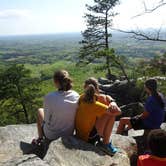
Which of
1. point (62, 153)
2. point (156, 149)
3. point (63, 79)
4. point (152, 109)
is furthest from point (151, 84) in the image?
point (156, 149)

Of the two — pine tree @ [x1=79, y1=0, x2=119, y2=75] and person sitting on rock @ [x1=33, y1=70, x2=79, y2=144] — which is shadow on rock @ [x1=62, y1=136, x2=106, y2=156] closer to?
person sitting on rock @ [x1=33, y1=70, x2=79, y2=144]

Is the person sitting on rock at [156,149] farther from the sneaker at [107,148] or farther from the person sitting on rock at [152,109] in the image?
the person sitting on rock at [152,109]

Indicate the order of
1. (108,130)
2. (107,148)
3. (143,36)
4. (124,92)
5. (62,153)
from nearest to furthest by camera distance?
(62,153) < (107,148) < (108,130) < (143,36) < (124,92)

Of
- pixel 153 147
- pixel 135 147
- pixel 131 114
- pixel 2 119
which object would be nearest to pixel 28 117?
pixel 2 119

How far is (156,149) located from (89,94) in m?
2.29

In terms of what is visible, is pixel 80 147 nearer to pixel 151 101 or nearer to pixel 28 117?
pixel 151 101

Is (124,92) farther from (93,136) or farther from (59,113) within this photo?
(59,113)

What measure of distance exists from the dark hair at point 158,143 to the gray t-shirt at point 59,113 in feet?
7.98

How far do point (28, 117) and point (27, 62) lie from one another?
118 meters

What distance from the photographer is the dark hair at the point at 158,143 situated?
366 centimetres

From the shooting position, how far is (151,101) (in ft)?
22.9

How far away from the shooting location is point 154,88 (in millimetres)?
6836

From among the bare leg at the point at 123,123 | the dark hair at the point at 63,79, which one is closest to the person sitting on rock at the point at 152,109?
the bare leg at the point at 123,123

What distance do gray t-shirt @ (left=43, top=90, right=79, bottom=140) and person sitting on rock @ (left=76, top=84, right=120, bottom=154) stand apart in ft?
0.42
